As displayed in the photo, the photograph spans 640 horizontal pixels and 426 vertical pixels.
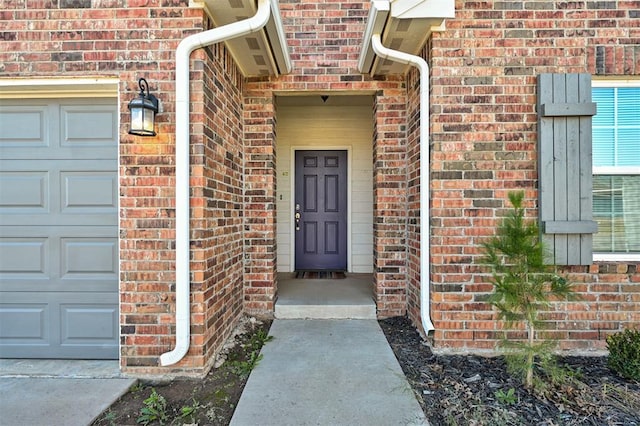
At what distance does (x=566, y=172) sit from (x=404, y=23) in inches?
70.1

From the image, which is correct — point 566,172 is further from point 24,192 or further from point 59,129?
point 24,192

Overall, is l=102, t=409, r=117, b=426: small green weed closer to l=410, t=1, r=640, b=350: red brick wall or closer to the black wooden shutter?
l=410, t=1, r=640, b=350: red brick wall

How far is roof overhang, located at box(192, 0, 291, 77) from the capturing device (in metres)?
2.59

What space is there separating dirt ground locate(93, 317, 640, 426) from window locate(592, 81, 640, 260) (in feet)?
3.61

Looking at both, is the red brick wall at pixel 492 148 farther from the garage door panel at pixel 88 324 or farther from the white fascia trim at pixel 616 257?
the garage door panel at pixel 88 324

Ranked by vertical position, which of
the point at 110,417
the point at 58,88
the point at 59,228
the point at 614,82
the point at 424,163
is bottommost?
the point at 110,417

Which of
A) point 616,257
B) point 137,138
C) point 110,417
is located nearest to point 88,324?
point 110,417

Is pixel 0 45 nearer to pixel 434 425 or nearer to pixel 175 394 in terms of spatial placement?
pixel 175 394

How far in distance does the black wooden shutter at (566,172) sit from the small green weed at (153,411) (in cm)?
301

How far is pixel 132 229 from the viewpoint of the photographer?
254 centimetres

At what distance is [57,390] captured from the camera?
7.66 ft

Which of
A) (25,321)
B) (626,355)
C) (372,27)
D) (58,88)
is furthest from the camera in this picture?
(372,27)

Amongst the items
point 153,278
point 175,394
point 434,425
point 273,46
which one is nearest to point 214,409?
point 175,394

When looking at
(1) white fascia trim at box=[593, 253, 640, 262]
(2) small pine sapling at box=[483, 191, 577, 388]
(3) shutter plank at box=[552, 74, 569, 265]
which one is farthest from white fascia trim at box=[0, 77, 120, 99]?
(1) white fascia trim at box=[593, 253, 640, 262]
